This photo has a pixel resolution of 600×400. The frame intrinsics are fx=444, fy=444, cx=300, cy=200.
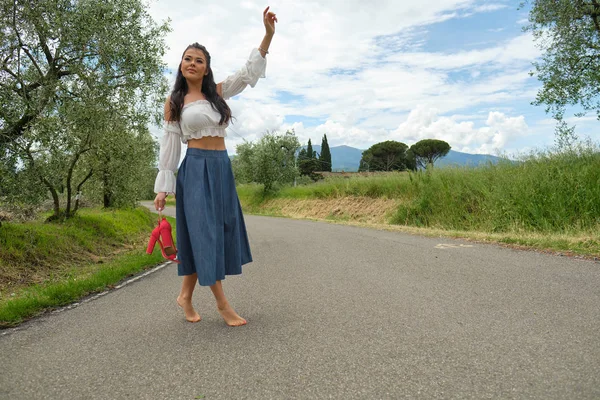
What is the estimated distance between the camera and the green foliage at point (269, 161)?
44.5 meters

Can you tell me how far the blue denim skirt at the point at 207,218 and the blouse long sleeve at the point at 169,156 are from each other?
3.4 inches

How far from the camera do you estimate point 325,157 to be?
8312 centimetres

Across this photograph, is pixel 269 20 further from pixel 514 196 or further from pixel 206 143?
pixel 514 196

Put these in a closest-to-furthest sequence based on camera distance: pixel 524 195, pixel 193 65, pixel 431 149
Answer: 1. pixel 193 65
2. pixel 524 195
3. pixel 431 149

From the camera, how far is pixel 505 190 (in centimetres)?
1411

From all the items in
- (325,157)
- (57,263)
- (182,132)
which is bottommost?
(57,263)

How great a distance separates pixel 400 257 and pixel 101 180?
1005 cm

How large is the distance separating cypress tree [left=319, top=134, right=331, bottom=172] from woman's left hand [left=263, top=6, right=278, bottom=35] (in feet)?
235

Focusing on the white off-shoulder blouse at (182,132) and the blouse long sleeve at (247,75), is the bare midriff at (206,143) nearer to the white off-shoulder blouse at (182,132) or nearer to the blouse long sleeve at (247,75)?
the white off-shoulder blouse at (182,132)

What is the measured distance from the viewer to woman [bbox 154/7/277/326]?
3.88m

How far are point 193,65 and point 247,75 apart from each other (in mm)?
513

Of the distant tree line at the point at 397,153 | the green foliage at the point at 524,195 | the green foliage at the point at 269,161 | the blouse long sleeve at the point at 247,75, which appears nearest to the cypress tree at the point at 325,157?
the distant tree line at the point at 397,153

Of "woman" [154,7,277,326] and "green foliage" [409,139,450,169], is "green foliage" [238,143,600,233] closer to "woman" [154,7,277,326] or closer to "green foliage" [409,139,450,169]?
"woman" [154,7,277,326]

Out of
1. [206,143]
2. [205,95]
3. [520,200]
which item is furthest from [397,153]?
[206,143]
